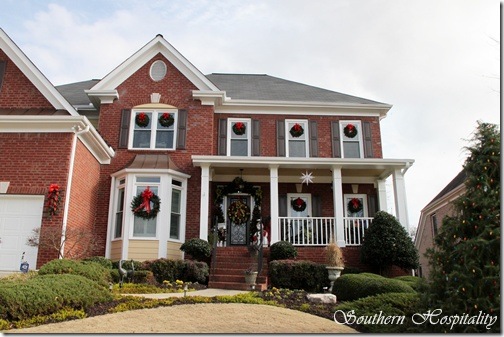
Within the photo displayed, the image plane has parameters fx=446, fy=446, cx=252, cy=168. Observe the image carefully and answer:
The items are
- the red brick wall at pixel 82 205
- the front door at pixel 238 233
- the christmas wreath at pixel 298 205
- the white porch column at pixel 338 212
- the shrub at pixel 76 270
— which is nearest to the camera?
the shrub at pixel 76 270

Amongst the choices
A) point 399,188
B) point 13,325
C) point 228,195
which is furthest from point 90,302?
point 399,188

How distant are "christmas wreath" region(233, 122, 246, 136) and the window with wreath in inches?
89.4

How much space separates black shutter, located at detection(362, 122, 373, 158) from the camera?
1680cm

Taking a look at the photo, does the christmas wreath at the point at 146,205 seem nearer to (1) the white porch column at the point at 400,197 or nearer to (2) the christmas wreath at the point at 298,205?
(2) the christmas wreath at the point at 298,205

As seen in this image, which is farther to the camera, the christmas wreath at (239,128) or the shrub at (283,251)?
the christmas wreath at (239,128)

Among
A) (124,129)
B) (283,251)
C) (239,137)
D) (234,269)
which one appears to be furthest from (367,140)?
(124,129)

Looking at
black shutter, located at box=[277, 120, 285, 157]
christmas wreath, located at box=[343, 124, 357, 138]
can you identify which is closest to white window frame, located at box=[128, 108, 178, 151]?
black shutter, located at box=[277, 120, 285, 157]

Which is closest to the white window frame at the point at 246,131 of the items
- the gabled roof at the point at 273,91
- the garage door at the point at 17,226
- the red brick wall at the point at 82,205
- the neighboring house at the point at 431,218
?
the gabled roof at the point at 273,91

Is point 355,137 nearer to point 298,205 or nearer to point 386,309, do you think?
point 298,205

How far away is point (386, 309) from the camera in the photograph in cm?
711

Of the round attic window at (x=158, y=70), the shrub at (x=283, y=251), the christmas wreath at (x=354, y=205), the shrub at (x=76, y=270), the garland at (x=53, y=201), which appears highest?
the round attic window at (x=158, y=70)

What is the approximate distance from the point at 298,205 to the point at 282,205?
0.60 metres

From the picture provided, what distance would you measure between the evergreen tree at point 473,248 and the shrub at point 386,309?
0.56m

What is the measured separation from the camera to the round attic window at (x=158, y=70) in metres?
16.6
